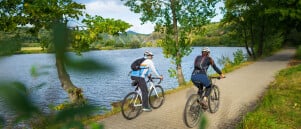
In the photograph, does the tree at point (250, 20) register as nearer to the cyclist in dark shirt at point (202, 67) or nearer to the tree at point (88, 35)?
the cyclist in dark shirt at point (202, 67)

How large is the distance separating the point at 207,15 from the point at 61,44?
18.4 meters

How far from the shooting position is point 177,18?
19.5 m

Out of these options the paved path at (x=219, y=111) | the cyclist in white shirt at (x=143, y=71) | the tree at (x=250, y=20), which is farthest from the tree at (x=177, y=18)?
the tree at (x=250, y=20)

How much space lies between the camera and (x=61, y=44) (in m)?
0.83

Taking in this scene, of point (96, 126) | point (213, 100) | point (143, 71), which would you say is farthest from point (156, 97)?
point (96, 126)

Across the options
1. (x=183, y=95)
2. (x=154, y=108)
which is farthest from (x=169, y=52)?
(x=154, y=108)

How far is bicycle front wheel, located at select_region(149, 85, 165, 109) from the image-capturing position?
1193cm

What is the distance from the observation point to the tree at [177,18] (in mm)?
18719

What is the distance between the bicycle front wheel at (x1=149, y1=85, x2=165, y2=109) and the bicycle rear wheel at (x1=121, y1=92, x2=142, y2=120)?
113 centimetres

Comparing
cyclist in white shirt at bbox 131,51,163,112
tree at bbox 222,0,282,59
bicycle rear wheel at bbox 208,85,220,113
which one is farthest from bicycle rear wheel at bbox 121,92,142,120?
tree at bbox 222,0,282,59

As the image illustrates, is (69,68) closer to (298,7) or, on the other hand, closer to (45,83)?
(45,83)

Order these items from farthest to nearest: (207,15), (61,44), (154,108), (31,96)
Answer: (207,15)
(154,108)
(31,96)
(61,44)

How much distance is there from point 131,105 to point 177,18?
389 inches

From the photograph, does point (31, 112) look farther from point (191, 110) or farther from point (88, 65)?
point (191, 110)
